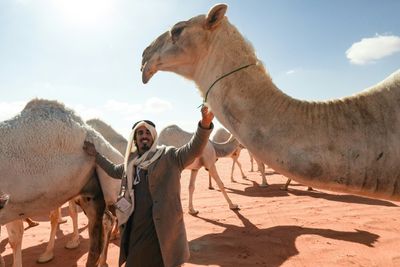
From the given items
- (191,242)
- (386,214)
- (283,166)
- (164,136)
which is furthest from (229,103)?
(164,136)

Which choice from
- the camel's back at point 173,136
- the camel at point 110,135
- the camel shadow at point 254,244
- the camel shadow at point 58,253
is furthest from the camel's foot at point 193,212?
the camel's back at point 173,136

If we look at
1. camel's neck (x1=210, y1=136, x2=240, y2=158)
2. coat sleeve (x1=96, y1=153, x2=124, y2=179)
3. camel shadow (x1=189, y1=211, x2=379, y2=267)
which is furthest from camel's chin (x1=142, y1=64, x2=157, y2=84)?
camel's neck (x1=210, y1=136, x2=240, y2=158)

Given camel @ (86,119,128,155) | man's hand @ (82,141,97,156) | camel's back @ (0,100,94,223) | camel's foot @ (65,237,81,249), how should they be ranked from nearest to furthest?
camel's back @ (0,100,94,223), man's hand @ (82,141,97,156), camel's foot @ (65,237,81,249), camel @ (86,119,128,155)

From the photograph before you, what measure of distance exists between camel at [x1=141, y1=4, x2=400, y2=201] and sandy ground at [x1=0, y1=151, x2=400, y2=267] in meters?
3.00

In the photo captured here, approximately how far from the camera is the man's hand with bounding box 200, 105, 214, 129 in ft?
8.31

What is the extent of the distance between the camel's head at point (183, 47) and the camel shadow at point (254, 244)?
3.05 metres

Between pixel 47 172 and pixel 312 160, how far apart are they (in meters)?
3.00

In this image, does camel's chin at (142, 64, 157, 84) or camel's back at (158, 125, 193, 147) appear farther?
camel's back at (158, 125, 193, 147)

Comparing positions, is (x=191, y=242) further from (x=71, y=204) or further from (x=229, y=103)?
(x=229, y=103)

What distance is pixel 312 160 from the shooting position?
1.80 metres

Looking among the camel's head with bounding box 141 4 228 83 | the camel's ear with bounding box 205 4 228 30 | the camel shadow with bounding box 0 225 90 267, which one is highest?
the camel's ear with bounding box 205 4 228 30

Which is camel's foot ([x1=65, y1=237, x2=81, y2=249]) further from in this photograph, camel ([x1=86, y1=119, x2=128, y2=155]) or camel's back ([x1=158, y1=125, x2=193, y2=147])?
camel's back ([x1=158, y1=125, x2=193, y2=147])

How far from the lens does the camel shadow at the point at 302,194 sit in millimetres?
7872

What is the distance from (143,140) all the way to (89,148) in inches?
47.4
